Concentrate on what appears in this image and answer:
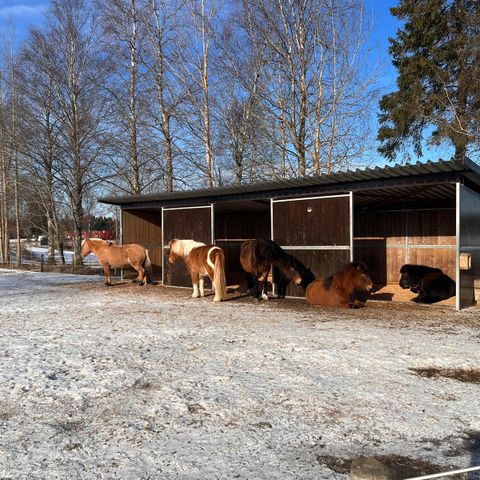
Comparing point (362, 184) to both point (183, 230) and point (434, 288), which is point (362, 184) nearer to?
point (434, 288)

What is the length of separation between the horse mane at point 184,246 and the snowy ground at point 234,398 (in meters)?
3.98

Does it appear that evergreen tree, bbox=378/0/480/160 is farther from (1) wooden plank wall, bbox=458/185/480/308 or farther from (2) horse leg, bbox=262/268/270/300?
(2) horse leg, bbox=262/268/270/300

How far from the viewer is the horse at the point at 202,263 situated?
10.3 metres

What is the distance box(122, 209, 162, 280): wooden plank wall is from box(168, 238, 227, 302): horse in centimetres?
395

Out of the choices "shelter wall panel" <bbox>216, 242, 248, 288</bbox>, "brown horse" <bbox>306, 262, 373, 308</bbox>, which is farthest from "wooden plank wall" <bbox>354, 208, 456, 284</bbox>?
"brown horse" <bbox>306, 262, 373, 308</bbox>

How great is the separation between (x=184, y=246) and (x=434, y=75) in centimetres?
A: 1312

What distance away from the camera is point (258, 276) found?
10.6 metres

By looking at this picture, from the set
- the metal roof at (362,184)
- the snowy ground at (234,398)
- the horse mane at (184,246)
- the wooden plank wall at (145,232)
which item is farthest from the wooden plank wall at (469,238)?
the wooden plank wall at (145,232)

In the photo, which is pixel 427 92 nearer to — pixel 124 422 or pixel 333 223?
pixel 333 223

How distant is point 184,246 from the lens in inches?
460

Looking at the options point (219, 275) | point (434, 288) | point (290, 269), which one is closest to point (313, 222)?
point (290, 269)

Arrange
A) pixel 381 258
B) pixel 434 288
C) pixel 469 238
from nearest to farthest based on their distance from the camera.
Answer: pixel 469 238
pixel 434 288
pixel 381 258

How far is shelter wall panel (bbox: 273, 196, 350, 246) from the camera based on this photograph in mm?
10000

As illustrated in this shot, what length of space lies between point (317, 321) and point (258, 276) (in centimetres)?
301
